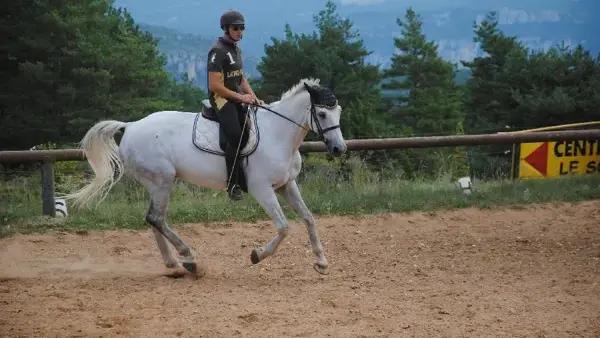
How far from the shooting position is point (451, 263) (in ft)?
24.0

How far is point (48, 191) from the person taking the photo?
905 cm

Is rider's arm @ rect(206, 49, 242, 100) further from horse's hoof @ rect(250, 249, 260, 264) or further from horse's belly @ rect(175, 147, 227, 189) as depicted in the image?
horse's hoof @ rect(250, 249, 260, 264)

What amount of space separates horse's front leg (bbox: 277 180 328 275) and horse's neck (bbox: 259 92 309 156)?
18.4 inches

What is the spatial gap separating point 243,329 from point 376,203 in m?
5.06

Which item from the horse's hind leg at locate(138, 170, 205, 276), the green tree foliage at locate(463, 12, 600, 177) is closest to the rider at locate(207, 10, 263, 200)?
the horse's hind leg at locate(138, 170, 205, 276)

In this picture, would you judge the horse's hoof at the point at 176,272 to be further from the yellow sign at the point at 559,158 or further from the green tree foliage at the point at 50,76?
the green tree foliage at the point at 50,76

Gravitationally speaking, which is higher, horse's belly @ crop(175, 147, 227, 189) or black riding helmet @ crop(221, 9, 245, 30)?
black riding helmet @ crop(221, 9, 245, 30)

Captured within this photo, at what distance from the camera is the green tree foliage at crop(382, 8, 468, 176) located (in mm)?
52375

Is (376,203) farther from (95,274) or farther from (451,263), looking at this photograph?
(95,274)

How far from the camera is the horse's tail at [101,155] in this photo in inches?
288

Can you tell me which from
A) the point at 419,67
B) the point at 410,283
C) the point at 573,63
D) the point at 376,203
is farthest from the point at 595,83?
the point at 410,283

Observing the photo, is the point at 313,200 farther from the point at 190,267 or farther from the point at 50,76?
the point at 50,76

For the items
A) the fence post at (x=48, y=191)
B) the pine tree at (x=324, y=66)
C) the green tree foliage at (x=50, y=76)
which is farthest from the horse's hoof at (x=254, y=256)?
the pine tree at (x=324, y=66)

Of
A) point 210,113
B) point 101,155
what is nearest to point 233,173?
point 210,113
